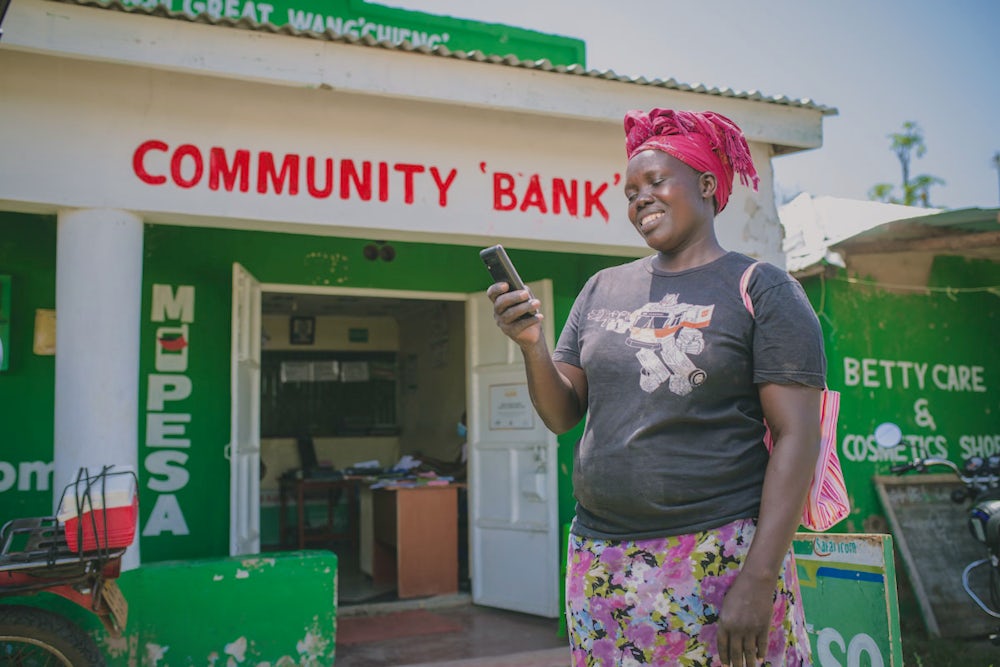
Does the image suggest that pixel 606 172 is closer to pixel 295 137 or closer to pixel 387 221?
pixel 387 221

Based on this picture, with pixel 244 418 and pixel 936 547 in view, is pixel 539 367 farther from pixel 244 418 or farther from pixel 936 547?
pixel 936 547

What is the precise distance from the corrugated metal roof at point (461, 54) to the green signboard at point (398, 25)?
2.23 metres

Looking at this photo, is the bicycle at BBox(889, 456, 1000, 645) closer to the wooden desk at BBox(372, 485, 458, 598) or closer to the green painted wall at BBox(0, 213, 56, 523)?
the wooden desk at BBox(372, 485, 458, 598)

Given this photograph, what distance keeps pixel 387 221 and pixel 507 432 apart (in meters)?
2.34

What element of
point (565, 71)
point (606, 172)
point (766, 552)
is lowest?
point (766, 552)

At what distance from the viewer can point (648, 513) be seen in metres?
1.67

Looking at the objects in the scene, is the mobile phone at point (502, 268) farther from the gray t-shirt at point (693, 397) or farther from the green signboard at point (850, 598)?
the green signboard at point (850, 598)

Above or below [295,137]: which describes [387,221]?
below

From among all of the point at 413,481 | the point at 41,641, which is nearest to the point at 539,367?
the point at 41,641

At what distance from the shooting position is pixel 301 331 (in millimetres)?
10922

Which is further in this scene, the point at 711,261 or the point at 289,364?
the point at 289,364

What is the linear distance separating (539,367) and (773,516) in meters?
0.56

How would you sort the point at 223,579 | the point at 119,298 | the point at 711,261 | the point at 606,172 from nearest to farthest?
the point at 711,261
the point at 119,298
the point at 223,579
the point at 606,172

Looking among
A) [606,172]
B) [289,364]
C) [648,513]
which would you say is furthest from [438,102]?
[289,364]
